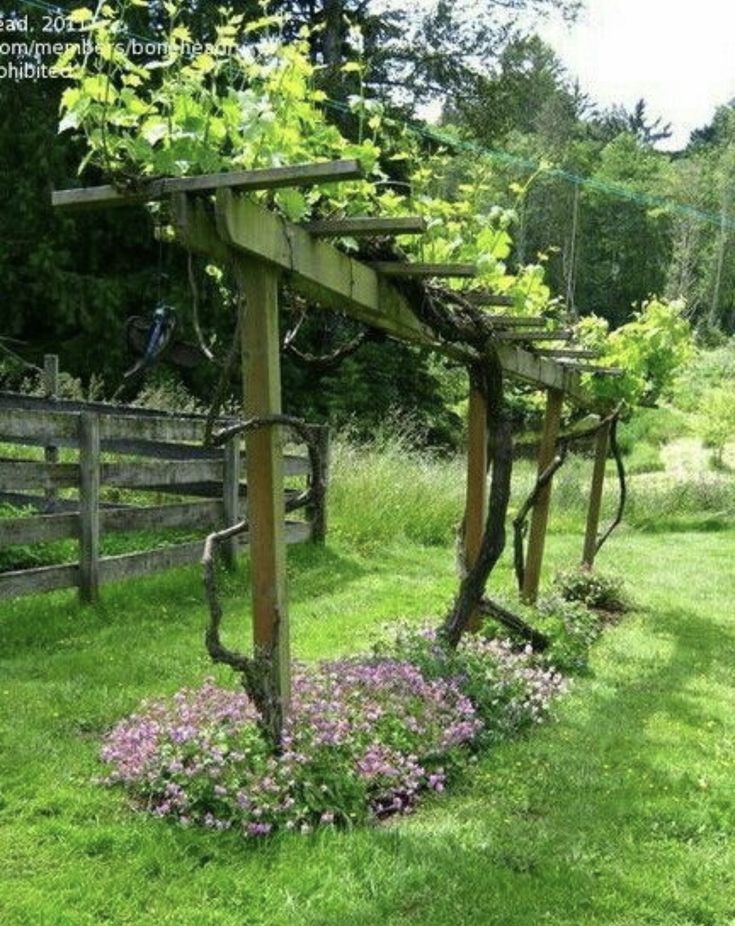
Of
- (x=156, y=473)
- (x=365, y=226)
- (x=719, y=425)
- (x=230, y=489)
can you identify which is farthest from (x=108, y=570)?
(x=719, y=425)

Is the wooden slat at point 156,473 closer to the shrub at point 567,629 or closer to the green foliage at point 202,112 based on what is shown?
the shrub at point 567,629

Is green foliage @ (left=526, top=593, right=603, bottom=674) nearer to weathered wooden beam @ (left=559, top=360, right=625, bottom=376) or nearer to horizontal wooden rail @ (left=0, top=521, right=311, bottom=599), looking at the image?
weathered wooden beam @ (left=559, top=360, right=625, bottom=376)

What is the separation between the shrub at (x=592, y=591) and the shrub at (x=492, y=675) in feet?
7.21

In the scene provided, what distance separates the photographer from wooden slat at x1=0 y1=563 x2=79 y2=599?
554cm

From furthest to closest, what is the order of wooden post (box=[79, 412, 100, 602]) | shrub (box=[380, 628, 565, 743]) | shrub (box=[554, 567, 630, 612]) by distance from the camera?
1. shrub (box=[554, 567, 630, 612])
2. wooden post (box=[79, 412, 100, 602])
3. shrub (box=[380, 628, 565, 743])

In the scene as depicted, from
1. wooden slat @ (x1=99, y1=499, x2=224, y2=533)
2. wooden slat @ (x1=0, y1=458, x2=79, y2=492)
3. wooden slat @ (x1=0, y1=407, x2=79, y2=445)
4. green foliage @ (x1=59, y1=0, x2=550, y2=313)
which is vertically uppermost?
green foliage @ (x1=59, y1=0, x2=550, y2=313)

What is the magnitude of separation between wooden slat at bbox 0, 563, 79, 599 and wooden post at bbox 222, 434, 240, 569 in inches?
64.7

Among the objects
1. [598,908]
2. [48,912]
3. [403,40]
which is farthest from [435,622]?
[403,40]

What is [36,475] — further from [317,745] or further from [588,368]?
[588,368]

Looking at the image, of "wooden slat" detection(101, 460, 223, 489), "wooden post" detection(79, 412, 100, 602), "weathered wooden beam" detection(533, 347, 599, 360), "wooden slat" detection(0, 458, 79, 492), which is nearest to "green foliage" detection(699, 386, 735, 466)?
"weathered wooden beam" detection(533, 347, 599, 360)

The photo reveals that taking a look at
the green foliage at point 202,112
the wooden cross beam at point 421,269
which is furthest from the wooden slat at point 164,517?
the green foliage at point 202,112

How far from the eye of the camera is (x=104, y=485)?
6.46 meters

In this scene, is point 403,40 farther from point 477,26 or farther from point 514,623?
point 514,623

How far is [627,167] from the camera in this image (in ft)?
180
